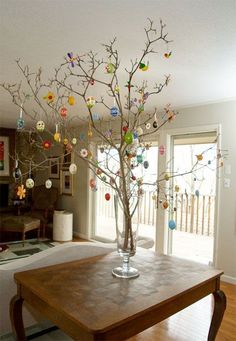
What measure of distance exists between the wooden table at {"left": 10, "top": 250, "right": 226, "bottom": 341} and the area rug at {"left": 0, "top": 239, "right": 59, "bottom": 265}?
287 cm

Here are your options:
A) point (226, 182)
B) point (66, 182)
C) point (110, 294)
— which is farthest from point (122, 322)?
point (66, 182)

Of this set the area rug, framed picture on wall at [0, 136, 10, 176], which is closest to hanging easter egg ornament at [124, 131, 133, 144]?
the area rug

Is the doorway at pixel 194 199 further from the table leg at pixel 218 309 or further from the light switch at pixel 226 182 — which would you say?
the table leg at pixel 218 309

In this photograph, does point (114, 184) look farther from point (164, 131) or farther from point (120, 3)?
point (164, 131)

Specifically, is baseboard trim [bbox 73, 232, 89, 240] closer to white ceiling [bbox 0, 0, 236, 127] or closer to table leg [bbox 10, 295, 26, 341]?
white ceiling [bbox 0, 0, 236, 127]

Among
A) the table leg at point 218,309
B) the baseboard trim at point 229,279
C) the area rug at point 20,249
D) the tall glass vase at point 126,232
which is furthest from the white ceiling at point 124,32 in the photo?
the area rug at point 20,249

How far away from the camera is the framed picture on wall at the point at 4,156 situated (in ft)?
21.7

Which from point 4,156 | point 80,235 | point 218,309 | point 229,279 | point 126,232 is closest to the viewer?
point 126,232

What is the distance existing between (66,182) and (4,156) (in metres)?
1.66

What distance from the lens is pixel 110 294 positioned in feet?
4.56

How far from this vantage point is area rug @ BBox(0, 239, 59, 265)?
441 cm

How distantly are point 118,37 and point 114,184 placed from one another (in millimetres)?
1094

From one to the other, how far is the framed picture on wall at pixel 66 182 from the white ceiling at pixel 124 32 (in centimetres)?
340

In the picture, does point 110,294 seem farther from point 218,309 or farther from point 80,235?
point 80,235
